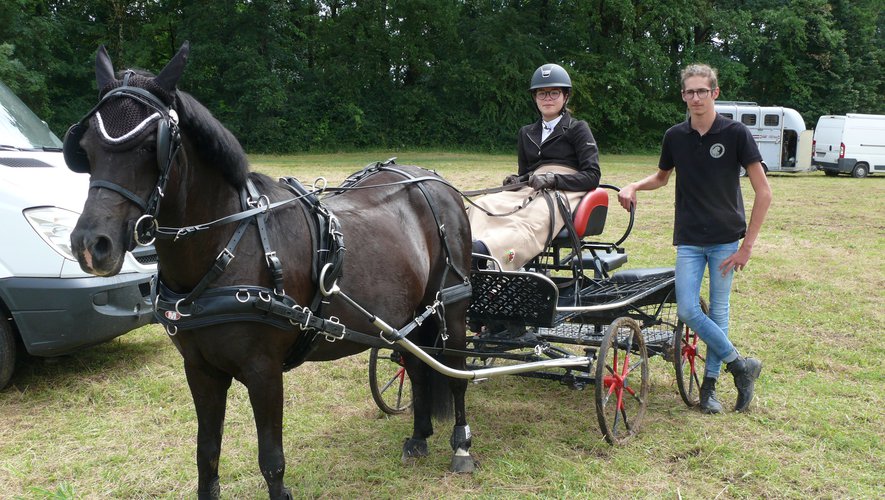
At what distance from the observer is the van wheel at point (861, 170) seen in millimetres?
25047

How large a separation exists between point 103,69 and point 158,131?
38 cm

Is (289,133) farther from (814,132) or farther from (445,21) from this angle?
(814,132)

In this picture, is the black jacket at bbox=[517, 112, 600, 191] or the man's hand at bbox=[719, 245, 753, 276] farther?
the black jacket at bbox=[517, 112, 600, 191]

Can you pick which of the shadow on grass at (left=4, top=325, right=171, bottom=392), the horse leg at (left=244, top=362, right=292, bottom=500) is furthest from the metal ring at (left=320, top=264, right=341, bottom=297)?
the shadow on grass at (left=4, top=325, right=171, bottom=392)

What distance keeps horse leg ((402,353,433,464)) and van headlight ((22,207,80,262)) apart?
7.50 ft

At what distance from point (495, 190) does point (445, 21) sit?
30.1 meters

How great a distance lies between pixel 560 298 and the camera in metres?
4.94

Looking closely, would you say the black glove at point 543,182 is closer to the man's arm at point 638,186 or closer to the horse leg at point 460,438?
the man's arm at point 638,186

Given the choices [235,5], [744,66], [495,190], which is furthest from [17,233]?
[744,66]

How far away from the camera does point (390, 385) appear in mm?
5316

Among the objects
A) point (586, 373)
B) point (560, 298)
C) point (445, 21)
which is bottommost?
point (586, 373)

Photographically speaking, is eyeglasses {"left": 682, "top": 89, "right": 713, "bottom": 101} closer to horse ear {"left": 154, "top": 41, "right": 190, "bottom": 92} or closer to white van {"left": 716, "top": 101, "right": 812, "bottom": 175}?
horse ear {"left": 154, "top": 41, "right": 190, "bottom": 92}

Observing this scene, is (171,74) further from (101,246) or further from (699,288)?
(699,288)

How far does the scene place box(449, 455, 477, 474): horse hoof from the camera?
402cm
